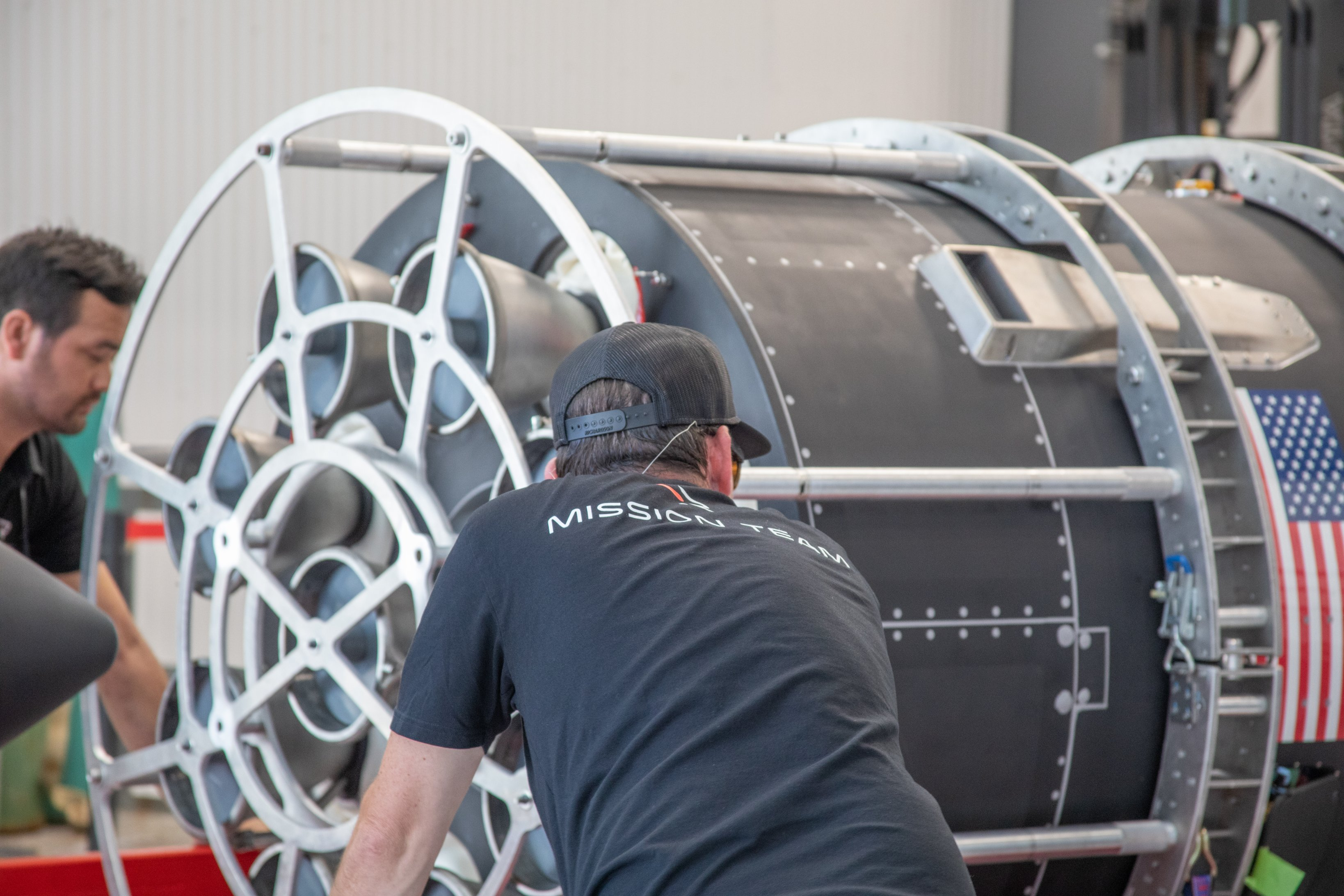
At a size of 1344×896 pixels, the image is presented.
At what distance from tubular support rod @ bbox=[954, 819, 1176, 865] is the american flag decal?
0.41 metres

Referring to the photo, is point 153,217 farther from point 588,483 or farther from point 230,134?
point 588,483

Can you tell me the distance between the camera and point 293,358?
9.07ft

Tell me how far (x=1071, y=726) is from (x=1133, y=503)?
1.49 feet

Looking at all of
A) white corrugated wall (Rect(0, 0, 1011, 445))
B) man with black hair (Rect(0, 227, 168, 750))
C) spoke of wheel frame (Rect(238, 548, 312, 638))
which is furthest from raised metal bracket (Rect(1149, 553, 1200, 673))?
white corrugated wall (Rect(0, 0, 1011, 445))

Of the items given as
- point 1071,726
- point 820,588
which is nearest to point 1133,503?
point 1071,726

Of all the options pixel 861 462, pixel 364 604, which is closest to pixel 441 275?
pixel 364 604

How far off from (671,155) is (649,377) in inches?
47.9

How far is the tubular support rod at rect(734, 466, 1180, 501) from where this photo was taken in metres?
2.37

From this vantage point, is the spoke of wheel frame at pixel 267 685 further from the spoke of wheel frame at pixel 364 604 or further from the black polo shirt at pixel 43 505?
the black polo shirt at pixel 43 505

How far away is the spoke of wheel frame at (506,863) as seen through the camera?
2.36 m

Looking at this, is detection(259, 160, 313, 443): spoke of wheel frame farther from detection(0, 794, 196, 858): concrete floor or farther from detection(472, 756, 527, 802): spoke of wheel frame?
detection(0, 794, 196, 858): concrete floor

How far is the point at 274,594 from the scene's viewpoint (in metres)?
2.72

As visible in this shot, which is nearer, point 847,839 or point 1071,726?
point 847,839

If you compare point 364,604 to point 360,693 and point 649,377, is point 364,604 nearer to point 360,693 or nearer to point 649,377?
point 360,693
